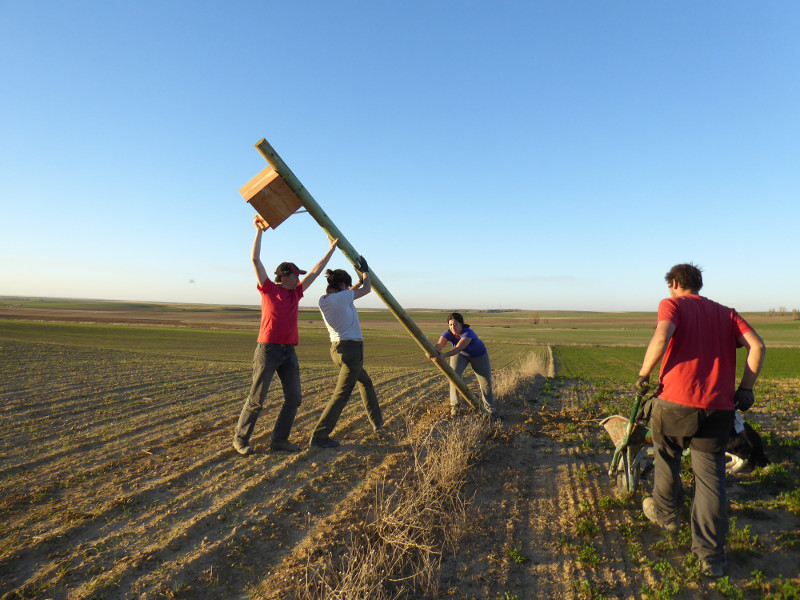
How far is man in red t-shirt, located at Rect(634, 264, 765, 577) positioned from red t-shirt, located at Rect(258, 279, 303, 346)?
3721 mm

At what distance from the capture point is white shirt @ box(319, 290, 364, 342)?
5523mm

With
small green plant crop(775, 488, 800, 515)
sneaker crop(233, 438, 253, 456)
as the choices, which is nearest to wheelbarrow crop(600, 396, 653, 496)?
small green plant crop(775, 488, 800, 515)

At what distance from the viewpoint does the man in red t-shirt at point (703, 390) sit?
3268 mm

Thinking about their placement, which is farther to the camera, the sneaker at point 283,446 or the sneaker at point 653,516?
the sneaker at point 283,446

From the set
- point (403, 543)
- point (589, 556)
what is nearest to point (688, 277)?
point (589, 556)

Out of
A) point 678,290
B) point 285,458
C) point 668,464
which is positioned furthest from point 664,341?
point 285,458

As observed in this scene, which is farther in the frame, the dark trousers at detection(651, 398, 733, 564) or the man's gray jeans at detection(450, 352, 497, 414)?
the man's gray jeans at detection(450, 352, 497, 414)

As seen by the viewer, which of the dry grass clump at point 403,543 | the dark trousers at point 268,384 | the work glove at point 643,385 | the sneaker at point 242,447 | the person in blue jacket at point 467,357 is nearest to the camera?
the dry grass clump at point 403,543

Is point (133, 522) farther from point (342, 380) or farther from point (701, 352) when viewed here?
point (701, 352)

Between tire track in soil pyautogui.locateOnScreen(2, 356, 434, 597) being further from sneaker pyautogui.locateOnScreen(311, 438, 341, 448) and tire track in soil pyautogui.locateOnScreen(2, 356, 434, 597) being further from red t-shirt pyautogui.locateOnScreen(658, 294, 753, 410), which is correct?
red t-shirt pyautogui.locateOnScreen(658, 294, 753, 410)

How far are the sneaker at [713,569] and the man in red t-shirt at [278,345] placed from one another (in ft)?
13.7

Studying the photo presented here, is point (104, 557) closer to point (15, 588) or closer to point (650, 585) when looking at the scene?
point (15, 588)

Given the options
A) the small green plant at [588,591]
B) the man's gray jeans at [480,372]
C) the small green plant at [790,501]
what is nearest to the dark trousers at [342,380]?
the man's gray jeans at [480,372]

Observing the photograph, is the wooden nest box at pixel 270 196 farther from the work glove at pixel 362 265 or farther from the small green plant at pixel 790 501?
the small green plant at pixel 790 501
